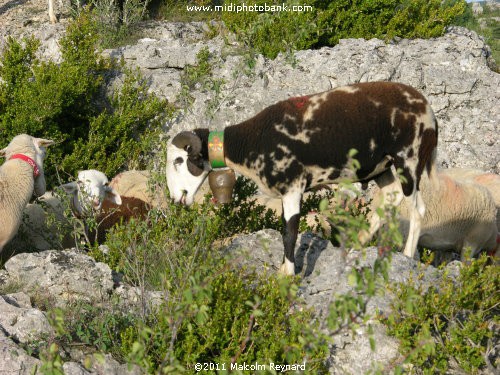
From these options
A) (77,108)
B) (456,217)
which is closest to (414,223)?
(456,217)

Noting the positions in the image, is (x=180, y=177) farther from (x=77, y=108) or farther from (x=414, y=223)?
(x=77, y=108)

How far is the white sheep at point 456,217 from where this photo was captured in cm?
785

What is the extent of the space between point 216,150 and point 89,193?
2181mm

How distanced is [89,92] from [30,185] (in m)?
3.57

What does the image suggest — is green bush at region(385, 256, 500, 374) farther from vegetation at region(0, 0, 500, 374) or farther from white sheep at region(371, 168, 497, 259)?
white sheep at region(371, 168, 497, 259)

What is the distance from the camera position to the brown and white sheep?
19.2 ft

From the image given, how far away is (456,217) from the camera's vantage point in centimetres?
798

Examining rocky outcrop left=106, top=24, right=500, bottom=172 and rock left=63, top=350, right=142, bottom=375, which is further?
rocky outcrop left=106, top=24, right=500, bottom=172

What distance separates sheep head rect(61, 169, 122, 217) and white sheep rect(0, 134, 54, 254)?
426mm

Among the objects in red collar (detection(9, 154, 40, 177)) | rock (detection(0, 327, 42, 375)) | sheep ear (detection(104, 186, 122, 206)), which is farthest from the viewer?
sheep ear (detection(104, 186, 122, 206))

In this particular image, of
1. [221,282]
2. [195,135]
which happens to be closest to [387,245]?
[221,282]

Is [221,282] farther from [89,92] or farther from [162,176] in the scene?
[89,92]

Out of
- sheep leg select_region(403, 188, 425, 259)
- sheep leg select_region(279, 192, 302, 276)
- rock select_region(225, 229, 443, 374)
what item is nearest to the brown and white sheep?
sheep leg select_region(279, 192, 302, 276)

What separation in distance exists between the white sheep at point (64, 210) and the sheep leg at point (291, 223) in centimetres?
222
